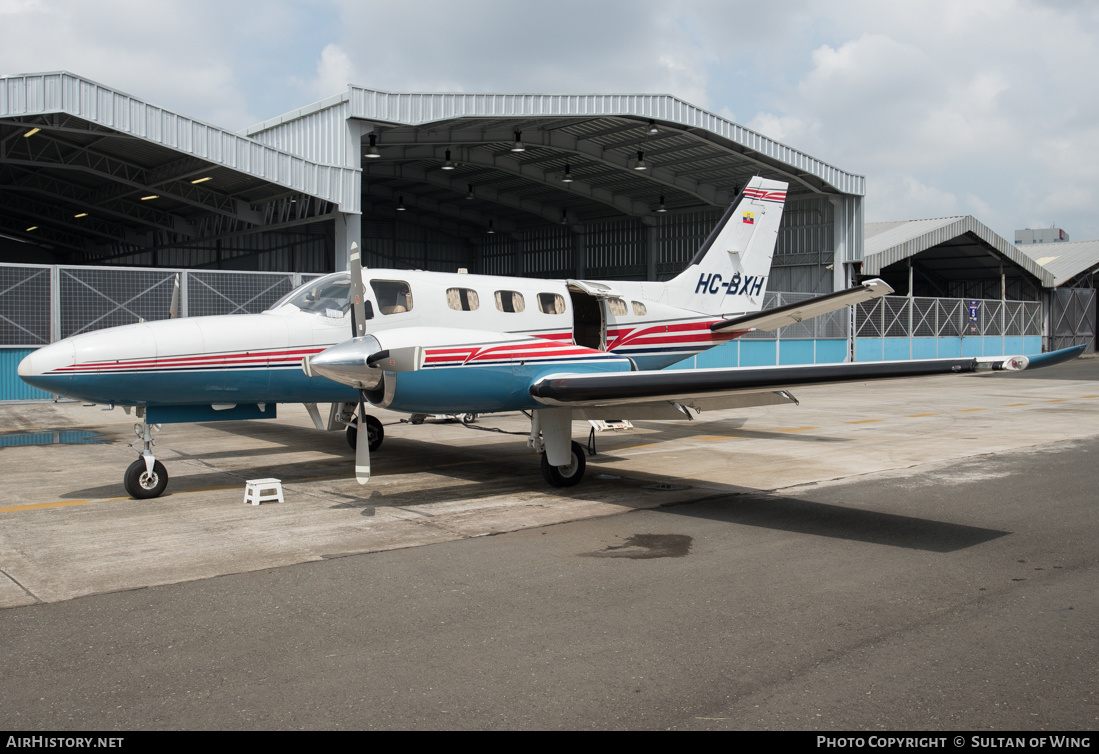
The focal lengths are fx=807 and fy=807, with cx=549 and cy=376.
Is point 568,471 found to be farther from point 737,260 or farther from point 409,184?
point 409,184

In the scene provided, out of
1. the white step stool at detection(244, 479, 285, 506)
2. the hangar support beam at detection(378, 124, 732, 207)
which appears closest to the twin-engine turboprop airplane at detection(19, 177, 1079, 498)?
the white step stool at detection(244, 479, 285, 506)

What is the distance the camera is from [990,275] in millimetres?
52938

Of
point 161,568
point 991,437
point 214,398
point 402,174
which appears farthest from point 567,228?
point 161,568

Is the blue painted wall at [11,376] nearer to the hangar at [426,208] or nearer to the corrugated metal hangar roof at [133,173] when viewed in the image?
the hangar at [426,208]

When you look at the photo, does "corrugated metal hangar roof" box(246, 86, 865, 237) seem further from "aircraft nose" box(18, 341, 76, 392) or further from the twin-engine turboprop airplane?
"aircraft nose" box(18, 341, 76, 392)

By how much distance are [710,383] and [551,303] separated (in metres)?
3.62

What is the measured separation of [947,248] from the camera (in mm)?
49562

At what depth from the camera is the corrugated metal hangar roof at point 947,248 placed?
1624 inches

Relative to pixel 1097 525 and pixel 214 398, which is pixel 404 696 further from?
pixel 1097 525

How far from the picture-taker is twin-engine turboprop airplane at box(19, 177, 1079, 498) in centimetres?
891

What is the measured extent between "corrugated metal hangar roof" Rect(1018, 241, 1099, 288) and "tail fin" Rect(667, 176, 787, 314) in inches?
1776

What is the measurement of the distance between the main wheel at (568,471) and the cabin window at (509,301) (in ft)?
6.94

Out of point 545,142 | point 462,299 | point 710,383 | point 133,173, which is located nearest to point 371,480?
point 462,299

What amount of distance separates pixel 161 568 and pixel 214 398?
3512 millimetres
